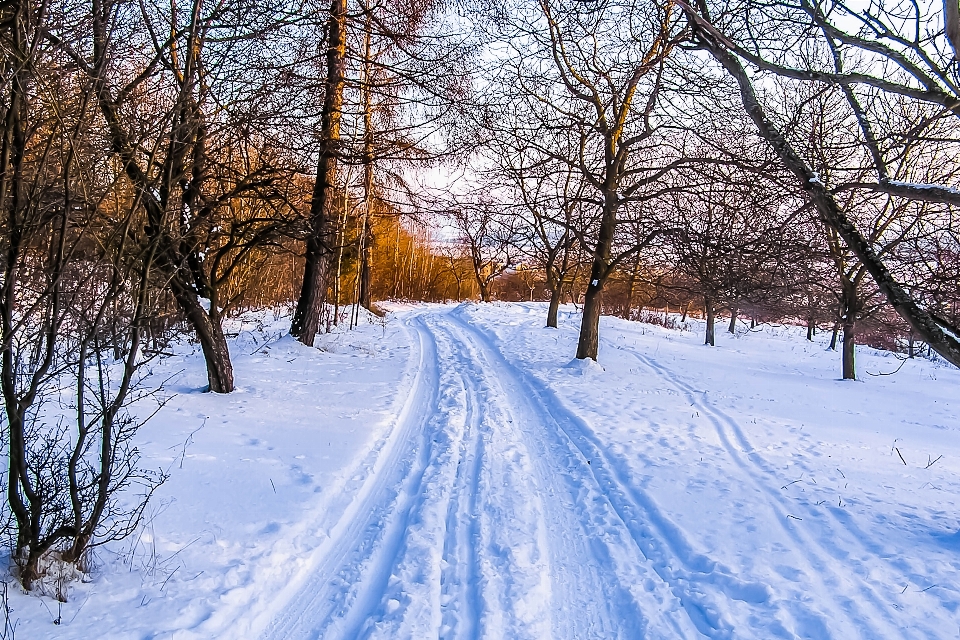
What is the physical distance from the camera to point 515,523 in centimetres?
416

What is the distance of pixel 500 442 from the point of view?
6.27 meters

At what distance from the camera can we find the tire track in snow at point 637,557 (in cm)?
307

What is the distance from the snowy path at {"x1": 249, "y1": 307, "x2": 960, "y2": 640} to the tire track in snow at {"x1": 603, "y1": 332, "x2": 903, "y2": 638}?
1 cm

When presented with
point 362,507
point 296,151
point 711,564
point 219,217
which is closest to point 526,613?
point 711,564

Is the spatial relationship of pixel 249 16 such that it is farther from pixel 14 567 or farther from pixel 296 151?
pixel 14 567

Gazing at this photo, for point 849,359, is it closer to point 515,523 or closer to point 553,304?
point 553,304

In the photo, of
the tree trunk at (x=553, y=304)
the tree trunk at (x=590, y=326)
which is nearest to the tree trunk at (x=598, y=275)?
the tree trunk at (x=590, y=326)

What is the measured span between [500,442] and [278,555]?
128 inches

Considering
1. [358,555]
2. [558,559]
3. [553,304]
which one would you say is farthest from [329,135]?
[553,304]

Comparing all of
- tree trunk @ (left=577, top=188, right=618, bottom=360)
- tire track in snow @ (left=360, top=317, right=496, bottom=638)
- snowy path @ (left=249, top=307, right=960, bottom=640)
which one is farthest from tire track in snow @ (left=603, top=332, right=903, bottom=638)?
tree trunk @ (left=577, top=188, right=618, bottom=360)

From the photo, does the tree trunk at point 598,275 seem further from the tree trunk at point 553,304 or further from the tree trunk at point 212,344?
the tree trunk at point 553,304

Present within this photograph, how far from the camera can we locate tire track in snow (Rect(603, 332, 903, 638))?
3053 mm

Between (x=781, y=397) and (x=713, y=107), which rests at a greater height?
(x=713, y=107)

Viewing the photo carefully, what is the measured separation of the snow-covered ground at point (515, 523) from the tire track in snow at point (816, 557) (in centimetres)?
2
